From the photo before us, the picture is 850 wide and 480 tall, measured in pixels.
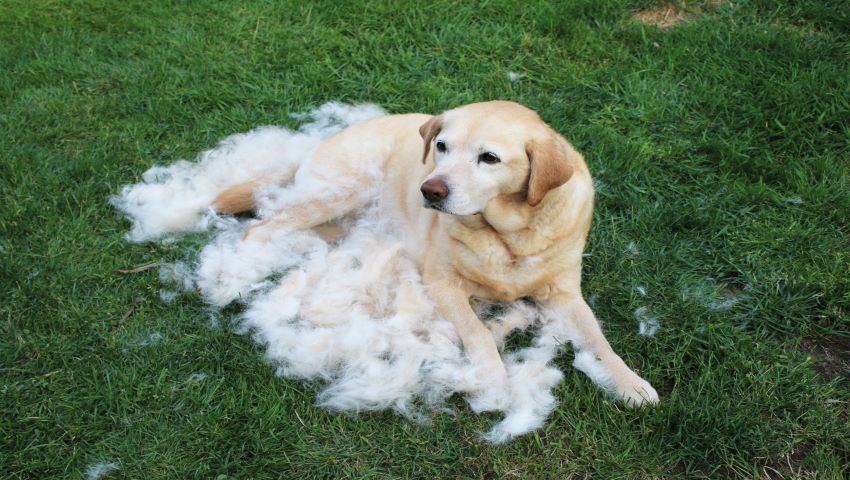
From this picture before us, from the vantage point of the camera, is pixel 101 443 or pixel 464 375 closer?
pixel 101 443

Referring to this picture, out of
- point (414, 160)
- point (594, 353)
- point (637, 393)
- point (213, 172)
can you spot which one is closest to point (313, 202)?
point (414, 160)

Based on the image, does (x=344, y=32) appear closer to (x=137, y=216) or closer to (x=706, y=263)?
(x=137, y=216)

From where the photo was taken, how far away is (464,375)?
2840 mm

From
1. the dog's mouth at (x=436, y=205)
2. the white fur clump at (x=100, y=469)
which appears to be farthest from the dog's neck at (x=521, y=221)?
the white fur clump at (x=100, y=469)

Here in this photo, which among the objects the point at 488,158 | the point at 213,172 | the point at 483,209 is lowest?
the point at 213,172

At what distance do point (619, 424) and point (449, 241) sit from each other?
1063 millimetres

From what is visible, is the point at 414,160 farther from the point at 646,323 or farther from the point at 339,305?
Result: the point at 646,323

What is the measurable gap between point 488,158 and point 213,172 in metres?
1.88

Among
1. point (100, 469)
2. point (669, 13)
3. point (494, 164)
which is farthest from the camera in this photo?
point (669, 13)

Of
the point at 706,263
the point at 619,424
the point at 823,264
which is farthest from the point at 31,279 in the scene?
the point at 823,264

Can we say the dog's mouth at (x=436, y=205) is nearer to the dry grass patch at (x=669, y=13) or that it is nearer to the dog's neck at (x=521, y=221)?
the dog's neck at (x=521, y=221)

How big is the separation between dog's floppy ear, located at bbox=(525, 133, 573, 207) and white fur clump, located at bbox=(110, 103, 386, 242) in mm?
1619

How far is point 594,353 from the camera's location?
9.66 ft

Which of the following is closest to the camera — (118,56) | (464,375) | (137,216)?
(464,375)
